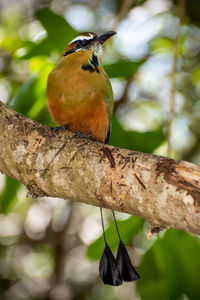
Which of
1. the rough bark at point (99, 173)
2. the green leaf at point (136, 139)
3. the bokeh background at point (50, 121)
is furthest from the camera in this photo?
the bokeh background at point (50, 121)

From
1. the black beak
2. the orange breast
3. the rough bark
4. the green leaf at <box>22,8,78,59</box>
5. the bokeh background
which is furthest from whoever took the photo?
the bokeh background

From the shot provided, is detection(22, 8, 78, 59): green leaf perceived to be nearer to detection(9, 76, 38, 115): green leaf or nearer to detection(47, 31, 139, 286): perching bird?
Answer: detection(47, 31, 139, 286): perching bird

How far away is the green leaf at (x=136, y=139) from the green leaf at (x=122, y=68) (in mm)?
362

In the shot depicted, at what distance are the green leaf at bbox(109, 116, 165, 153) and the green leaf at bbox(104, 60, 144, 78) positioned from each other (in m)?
0.36

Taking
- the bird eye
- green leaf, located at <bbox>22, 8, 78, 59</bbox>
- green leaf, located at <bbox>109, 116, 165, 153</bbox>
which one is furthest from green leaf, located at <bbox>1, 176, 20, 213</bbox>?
the bird eye

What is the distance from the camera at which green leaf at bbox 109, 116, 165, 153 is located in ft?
10.0

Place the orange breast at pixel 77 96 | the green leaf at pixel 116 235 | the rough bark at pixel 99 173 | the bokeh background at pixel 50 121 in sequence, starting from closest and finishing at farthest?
the rough bark at pixel 99 173 < the green leaf at pixel 116 235 < the orange breast at pixel 77 96 < the bokeh background at pixel 50 121

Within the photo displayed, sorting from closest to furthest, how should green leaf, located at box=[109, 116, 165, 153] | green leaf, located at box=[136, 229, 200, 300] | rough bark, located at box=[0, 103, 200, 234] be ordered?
rough bark, located at box=[0, 103, 200, 234], green leaf, located at box=[136, 229, 200, 300], green leaf, located at box=[109, 116, 165, 153]

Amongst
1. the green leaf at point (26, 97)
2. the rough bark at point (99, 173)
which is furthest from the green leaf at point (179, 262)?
the green leaf at point (26, 97)

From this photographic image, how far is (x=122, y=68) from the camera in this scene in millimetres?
3156

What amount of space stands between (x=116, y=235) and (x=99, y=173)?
2.54 ft

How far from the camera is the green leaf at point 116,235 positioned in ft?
9.04

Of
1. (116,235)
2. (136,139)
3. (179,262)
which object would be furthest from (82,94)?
(179,262)

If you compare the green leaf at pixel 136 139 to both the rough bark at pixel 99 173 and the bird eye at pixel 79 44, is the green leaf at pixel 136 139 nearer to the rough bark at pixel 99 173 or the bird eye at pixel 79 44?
the rough bark at pixel 99 173
